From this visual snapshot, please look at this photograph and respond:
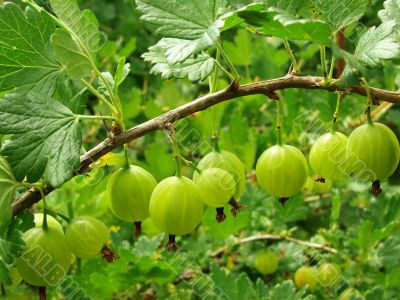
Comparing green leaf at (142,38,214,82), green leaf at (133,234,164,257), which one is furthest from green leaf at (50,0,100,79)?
green leaf at (133,234,164,257)

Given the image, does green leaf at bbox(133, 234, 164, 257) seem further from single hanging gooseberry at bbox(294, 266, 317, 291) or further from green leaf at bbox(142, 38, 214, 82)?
green leaf at bbox(142, 38, 214, 82)

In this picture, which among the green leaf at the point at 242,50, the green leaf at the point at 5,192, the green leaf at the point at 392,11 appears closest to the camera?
the green leaf at the point at 5,192

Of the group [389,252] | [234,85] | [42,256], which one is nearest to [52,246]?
[42,256]

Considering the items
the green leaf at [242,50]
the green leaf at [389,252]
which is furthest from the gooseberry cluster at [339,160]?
the green leaf at [242,50]

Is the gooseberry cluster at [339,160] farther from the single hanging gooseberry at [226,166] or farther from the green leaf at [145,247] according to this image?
the green leaf at [145,247]

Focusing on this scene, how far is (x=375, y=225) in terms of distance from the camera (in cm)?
171

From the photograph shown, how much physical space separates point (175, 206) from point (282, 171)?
7.5 inches

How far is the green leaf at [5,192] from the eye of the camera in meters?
0.91

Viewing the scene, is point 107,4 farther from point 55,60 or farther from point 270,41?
point 55,60

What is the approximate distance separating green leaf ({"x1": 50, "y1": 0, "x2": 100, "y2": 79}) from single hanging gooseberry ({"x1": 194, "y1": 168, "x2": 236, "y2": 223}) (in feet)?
0.79

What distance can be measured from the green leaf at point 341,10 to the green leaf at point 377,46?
5 cm

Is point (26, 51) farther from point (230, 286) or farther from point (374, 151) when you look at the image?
point (230, 286)

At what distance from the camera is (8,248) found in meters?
0.89

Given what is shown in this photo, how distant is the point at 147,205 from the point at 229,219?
61 centimetres
